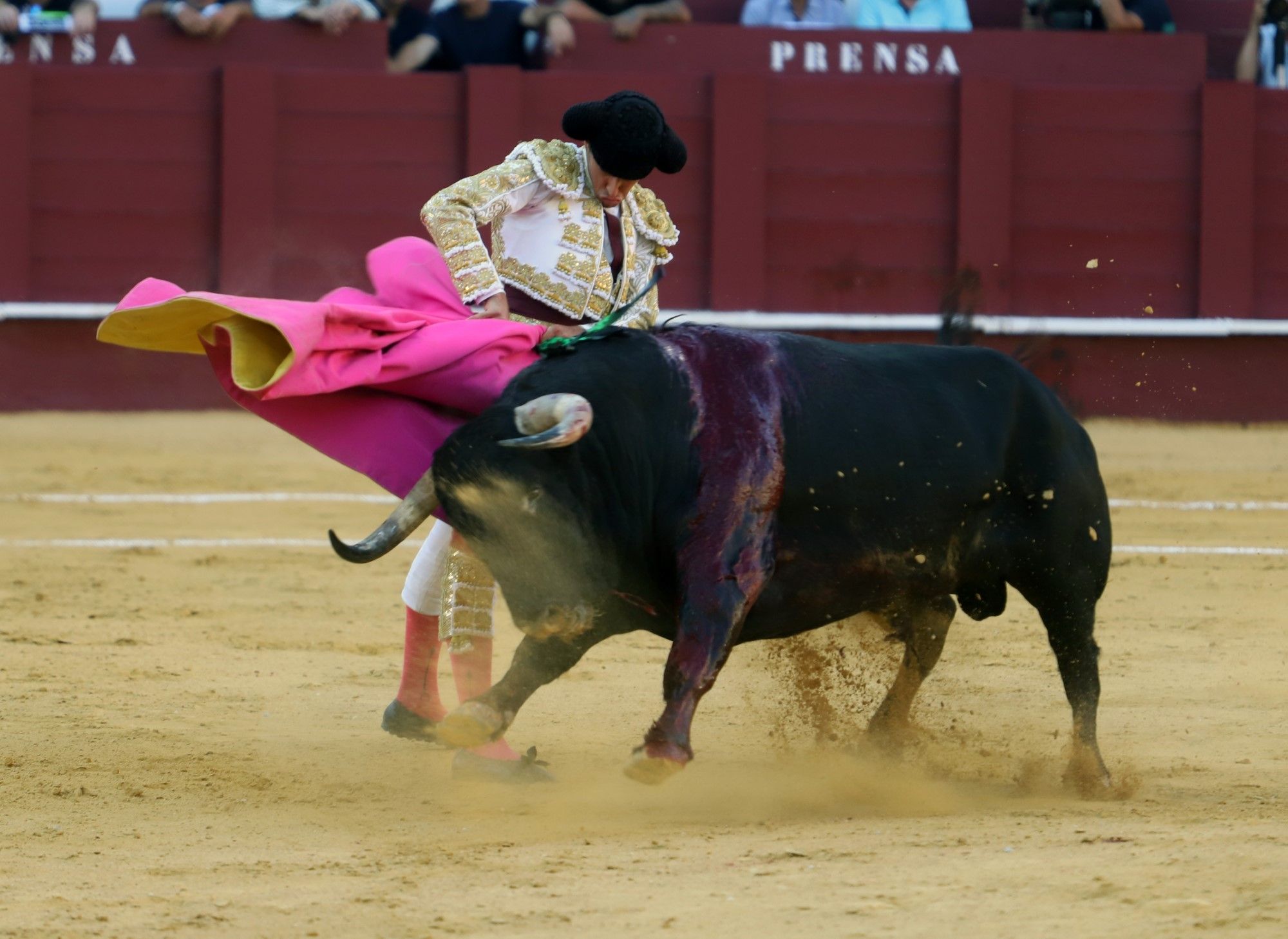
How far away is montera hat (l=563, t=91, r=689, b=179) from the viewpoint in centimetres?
291

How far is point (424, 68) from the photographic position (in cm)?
778

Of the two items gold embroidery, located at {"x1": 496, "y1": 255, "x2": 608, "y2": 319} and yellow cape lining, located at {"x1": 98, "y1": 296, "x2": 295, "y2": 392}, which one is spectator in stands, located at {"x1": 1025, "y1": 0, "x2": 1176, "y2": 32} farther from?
yellow cape lining, located at {"x1": 98, "y1": 296, "x2": 295, "y2": 392}

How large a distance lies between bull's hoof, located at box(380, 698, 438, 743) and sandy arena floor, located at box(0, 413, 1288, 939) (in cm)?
6

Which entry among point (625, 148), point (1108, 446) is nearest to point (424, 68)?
point (1108, 446)

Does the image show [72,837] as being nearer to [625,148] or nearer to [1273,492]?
[625,148]

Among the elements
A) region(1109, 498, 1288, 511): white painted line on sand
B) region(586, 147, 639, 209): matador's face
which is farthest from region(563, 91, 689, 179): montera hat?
region(1109, 498, 1288, 511): white painted line on sand

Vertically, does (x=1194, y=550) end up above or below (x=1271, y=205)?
below

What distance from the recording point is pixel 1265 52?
8.02 meters

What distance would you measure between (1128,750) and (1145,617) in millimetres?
1330

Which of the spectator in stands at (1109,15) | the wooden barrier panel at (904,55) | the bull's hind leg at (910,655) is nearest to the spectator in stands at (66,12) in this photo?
the wooden barrier panel at (904,55)

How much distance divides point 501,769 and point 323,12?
17.2 ft

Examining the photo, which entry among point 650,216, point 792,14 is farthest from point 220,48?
point 650,216

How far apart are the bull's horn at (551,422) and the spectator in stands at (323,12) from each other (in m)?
5.37

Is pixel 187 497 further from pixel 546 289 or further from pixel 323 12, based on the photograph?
pixel 546 289
